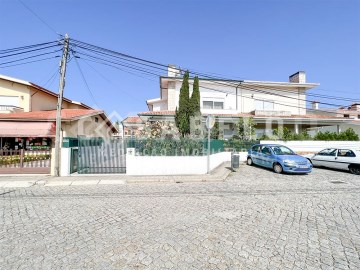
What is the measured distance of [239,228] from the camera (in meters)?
4.39

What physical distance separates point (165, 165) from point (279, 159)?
6.23 m

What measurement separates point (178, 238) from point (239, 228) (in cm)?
137

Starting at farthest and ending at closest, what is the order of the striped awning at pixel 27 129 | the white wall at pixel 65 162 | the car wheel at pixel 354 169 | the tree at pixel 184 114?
the tree at pixel 184 114 < the striped awning at pixel 27 129 < the car wheel at pixel 354 169 < the white wall at pixel 65 162

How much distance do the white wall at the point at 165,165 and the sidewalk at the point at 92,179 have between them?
0.51m

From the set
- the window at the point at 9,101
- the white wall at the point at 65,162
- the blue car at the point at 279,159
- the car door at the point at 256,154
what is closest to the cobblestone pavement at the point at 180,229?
the white wall at the point at 65,162

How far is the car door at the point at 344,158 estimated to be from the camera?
11523mm

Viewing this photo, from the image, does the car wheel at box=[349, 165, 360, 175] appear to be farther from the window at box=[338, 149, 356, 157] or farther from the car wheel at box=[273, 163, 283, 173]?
the car wheel at box=[273, 163, 283, 173]

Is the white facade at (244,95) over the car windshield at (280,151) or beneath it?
over

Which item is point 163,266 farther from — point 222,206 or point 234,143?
point 234,143

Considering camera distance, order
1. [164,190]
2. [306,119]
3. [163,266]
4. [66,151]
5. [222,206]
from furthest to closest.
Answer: [306,119], [66,151], [164,190], [222,206], [163,266]

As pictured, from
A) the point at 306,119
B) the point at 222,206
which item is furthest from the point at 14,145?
the point at 306,119

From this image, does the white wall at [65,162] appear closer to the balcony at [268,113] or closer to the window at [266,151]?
the window at [266,151]

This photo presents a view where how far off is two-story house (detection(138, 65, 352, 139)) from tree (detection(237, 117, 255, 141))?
226cm

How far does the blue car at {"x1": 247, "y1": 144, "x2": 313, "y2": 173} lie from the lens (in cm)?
1091
